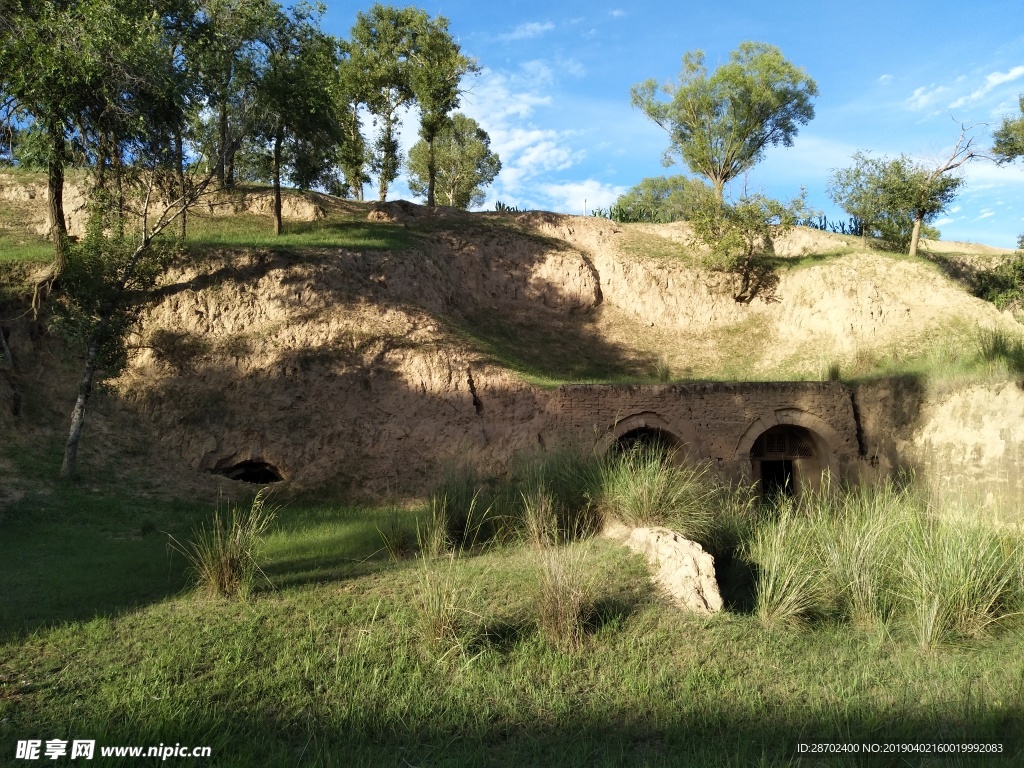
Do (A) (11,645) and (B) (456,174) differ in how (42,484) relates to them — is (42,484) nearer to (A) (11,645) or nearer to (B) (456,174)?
(A) (11,645)

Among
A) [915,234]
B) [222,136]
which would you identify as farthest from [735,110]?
[222,136]

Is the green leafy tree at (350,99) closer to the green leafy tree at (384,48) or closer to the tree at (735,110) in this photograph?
the green leafy tree at (384,48)

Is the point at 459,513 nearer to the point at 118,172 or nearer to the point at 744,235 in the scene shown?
the point at 118,172

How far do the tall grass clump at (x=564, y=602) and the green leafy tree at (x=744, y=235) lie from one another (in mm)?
21092

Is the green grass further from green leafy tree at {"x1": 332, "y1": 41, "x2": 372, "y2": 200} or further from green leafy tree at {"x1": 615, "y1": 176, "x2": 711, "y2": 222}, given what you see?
green leafy tree at {"x1": 615, "y1": 176, "x2": 711, "y2": 222}

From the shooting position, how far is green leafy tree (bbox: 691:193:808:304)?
85.2 ft

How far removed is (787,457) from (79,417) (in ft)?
55.4

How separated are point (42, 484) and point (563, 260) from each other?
61.5 feet

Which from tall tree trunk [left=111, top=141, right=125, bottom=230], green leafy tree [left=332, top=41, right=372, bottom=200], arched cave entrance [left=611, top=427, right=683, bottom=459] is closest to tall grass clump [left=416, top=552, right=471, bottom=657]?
arched cave entrance [left=611, top=427, right=683, bottom=459]

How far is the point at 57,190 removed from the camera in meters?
17.6

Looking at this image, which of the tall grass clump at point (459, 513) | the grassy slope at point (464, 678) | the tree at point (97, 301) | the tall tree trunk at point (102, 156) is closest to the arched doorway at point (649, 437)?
the tall grass clump at point (459, 513)

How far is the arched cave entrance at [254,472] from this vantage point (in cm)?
1625

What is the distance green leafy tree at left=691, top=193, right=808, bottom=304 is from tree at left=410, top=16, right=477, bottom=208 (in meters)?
11.3

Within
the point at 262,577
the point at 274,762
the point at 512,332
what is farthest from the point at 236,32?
the point at 274,762
